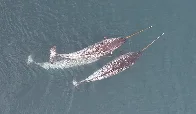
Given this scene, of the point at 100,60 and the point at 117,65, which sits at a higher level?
the point at 100,60

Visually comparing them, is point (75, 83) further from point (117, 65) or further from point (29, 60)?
point (29, 60)

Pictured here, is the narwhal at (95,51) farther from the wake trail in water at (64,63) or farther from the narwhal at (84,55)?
the wake trail in water at (64,63)

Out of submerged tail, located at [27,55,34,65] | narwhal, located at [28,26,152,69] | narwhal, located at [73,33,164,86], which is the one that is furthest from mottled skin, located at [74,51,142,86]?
submerged tail, located at [27,55,34,65]

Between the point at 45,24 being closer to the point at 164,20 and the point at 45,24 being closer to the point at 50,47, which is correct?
the point at 50,47

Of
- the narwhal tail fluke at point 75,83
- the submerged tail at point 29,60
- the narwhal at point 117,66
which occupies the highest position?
the submerged tail at point 29,60

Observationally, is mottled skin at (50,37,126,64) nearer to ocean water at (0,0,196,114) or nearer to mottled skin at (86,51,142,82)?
ocean water at (0,0,196,114)

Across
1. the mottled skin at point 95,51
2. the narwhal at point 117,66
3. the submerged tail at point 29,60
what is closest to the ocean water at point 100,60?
the submerged tail at point 29,60

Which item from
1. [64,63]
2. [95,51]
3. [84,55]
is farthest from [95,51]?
[64,63]

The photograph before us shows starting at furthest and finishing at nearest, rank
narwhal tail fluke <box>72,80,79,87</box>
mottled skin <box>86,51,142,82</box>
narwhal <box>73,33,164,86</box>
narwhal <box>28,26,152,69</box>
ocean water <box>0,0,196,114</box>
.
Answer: mottled skin <box>86,51,142,82</box> < narwhal <box>73,33,164,86</box> < narwhal <box>28,26,152,69</box> < narwhal tail fluke <box>72,80,79,87</box> < ocean water <box>0,0,196,114</box>
